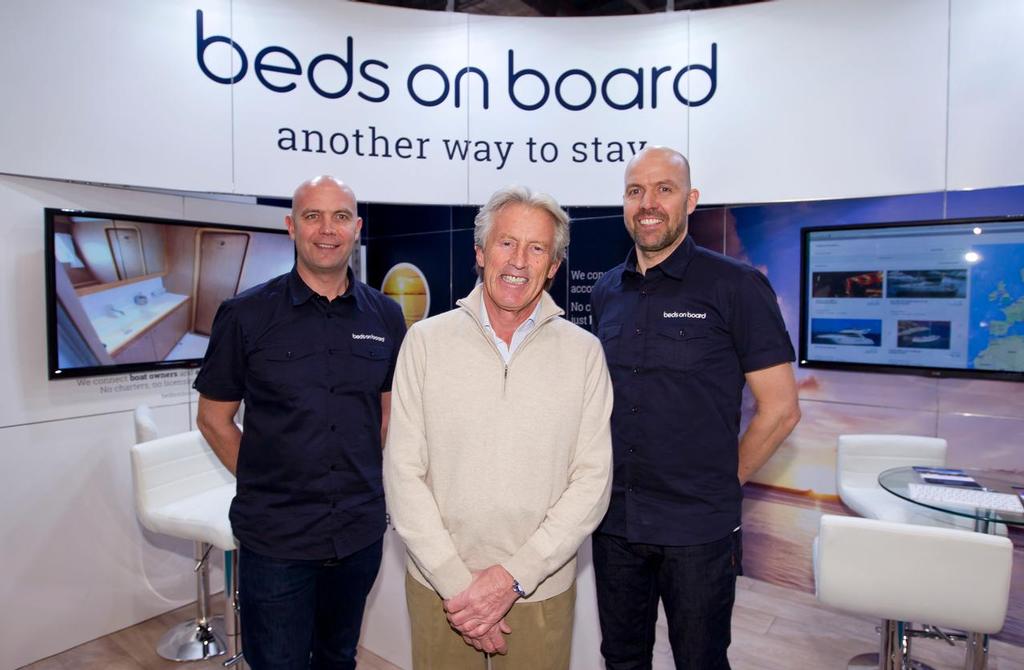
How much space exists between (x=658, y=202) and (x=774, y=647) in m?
2.48

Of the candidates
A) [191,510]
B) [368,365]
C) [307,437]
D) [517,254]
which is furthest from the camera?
[191,510]

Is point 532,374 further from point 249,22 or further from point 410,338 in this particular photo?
point 249,22

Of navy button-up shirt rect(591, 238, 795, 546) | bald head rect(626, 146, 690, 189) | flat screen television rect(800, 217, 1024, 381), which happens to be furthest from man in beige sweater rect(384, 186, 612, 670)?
flat screen television rect(800, 217, 1024, 381)

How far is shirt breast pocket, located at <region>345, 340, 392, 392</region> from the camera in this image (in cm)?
187

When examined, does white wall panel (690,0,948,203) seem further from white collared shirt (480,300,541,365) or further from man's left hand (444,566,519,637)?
man's left hand (444,566,519,637)

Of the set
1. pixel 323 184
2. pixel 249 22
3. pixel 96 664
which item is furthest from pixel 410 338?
pixel 96 664

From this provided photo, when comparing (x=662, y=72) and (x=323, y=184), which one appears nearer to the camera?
(x=323, y=184)

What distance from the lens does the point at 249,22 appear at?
9.30 ft

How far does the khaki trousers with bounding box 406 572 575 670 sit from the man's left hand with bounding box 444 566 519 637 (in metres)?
0.09

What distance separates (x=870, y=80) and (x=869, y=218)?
2.59ft

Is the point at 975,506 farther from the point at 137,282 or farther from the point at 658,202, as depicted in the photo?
the point at 137,282

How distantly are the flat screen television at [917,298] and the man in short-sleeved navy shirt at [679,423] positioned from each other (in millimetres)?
1971

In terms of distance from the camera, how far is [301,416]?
1803 mm

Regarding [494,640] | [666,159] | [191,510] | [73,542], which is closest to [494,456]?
[494,640]
